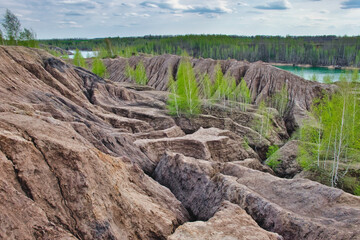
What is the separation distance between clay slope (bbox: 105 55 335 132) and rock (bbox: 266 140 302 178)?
14008mm

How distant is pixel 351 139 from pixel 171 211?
1471 cm

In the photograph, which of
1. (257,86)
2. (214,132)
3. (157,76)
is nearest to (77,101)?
(214,132)

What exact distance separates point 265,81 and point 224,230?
43335 millimetres

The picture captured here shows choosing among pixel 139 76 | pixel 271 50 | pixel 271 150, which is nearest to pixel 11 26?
pixel 139 76

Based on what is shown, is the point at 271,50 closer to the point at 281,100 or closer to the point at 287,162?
the point at 281,100

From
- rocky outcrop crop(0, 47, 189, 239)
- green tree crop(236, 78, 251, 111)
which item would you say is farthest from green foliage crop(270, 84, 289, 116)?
rocky outcrop crop(0, 47, 189, 239)

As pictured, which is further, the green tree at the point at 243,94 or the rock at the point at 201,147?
the green tree at the point at 243,94

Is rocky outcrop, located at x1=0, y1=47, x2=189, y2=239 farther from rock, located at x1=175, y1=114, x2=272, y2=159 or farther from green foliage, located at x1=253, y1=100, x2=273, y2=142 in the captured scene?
green foliage, located at x1=253, y1=100, x2=273, y2=142

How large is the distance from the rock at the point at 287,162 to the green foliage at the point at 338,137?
1769 millimetres

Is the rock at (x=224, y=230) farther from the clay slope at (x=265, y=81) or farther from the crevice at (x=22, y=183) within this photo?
the clay slope at (x=265, y=81)

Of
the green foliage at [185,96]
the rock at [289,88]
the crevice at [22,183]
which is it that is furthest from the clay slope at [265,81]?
the crevice at [22,183]

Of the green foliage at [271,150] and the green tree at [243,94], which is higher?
the green tree at [243,94]

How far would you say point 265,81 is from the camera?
49875 millimetres

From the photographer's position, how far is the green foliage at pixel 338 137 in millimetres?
19344
